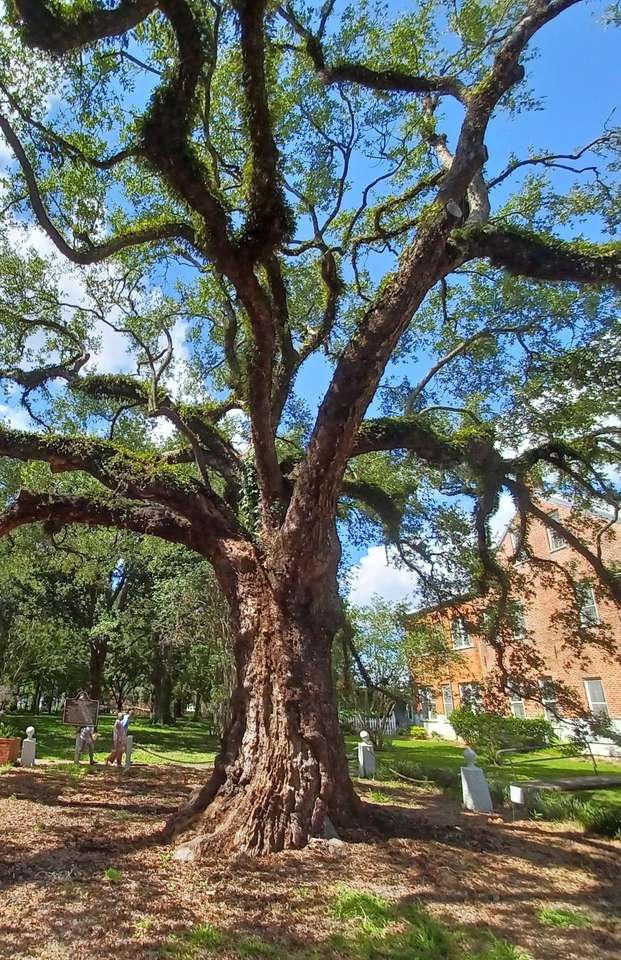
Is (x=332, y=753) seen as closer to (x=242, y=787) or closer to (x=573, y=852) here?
(x=242, y=787)

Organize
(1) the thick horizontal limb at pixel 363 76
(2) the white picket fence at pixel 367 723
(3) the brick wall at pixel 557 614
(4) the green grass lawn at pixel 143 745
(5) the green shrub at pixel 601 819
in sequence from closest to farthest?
1. (5) the green shrub at pixel 601 819
2. (1) the thick horizontal limb at pixel 363 76
3. (3) the brick wall at pixel 557 614
4. (4) the green grass lawn at pixel 143 745
5. (2) the white picket fence at pixel 367 723

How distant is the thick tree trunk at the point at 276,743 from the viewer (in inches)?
212

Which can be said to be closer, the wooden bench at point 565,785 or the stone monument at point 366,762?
the wooden bench at point 565,785

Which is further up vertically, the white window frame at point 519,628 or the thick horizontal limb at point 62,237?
the thick horizontal limb at point 62,237

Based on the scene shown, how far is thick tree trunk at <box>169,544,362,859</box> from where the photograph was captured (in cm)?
538

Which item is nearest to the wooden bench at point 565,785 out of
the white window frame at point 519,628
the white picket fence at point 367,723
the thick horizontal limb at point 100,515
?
the white window frame at point 519,628

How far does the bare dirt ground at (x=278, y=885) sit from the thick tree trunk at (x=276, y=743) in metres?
0.32

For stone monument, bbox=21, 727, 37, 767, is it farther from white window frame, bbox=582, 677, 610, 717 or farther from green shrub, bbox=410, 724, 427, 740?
green shrub, bbox=410, 724, 427, 740

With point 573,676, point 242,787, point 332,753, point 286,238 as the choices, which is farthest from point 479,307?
point 573,676

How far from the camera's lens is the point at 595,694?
2003 centimetres

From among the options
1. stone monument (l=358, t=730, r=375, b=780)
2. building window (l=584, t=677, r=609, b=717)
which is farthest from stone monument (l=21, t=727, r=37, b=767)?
building window (l=584, t=677, r=609, b=717)

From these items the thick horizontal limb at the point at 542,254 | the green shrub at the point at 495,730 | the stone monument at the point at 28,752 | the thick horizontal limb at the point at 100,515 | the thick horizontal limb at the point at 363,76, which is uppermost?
the thick horizontal limb at the point at 363,76

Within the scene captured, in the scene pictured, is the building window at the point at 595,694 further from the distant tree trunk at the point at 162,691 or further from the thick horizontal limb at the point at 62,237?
the thick horizontal limb at the point at 62,237

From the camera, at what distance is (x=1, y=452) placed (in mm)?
7707
